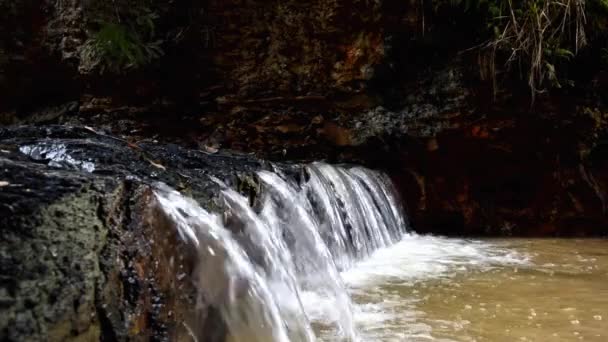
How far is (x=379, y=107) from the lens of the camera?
6301mm

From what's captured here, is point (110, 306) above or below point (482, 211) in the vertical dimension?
above

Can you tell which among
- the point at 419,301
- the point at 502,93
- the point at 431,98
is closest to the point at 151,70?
the point at 431,98

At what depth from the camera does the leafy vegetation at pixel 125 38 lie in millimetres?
6602

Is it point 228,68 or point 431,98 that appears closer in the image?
point 431,98

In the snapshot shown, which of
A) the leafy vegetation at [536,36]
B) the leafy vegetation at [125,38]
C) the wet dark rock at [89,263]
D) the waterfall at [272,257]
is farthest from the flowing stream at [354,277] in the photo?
the leafy vegetation at [125,38]

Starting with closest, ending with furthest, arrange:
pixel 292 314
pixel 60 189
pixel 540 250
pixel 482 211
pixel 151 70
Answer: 1. pixel 60 189
2. pixel 292 314
3. pixel 540 250
4. pixel 482 211
5. pixel 151 70

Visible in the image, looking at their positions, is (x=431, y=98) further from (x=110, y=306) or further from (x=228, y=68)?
(x=110, y=306)

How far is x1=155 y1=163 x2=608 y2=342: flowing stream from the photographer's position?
6.45ft

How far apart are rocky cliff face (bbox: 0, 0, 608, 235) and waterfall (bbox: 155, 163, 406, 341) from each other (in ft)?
6.91

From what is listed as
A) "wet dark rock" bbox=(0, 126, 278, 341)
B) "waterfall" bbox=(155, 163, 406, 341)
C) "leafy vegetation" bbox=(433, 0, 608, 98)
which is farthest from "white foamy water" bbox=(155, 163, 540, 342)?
"leafy vegetation" bbox=(433, 0, 608, 98)

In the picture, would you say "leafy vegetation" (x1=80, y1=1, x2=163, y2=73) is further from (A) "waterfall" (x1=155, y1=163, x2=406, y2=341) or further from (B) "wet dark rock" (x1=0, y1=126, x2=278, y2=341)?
(B) "wet dark rock" (x1=0, y1=126, x2=278, y2=341)

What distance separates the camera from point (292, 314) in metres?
2.22

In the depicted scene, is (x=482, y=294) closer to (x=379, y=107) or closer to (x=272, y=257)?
(x=272, y=257)

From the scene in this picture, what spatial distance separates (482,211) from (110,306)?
5753mm
